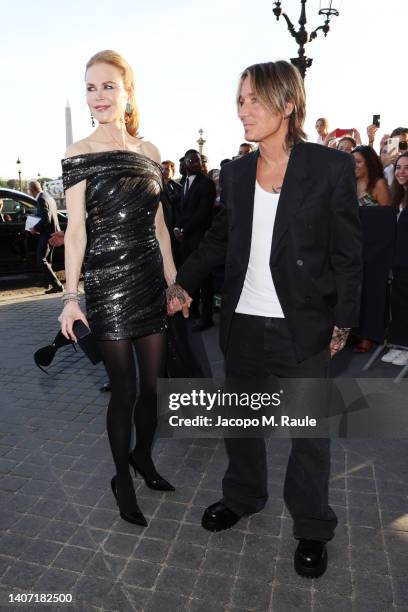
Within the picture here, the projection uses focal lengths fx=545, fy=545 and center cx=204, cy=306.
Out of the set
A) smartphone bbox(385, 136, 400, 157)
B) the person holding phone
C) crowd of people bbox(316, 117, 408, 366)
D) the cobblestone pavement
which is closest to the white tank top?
the cobblestone pavement

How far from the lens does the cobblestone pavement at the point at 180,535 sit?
238cm

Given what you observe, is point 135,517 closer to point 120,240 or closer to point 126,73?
point 120,240

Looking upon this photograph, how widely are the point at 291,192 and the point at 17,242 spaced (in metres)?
9.91

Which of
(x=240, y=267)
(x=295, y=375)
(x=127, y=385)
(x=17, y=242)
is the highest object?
(x=240, y=267)

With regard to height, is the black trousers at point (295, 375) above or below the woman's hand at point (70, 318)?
below

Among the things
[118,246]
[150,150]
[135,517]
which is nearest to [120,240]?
[118,246]

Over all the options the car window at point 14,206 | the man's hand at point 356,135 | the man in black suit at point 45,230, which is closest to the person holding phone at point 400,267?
the man's hand at point 356,135

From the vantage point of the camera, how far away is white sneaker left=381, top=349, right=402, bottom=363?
5535 millimetres

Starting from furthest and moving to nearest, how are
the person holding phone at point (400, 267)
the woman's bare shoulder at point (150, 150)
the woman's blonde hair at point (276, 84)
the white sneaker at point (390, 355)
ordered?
the white sneaker at point (390, 355) < the person holding phone at point (400, 267) < the woman's bare shoulder at point (150, 150) < the woman's blonde hair at point (276, 84)

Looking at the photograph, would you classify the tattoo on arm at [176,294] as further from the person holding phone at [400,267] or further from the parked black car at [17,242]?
the parked black car at [17,242]

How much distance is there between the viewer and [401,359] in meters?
5.48

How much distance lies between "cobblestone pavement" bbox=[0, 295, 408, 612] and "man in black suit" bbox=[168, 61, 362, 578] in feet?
0.63

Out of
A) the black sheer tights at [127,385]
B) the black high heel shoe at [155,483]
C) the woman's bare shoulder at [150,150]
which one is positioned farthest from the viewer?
the black high heel shoe at [155,483]

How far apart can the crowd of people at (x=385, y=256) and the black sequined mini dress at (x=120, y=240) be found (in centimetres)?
260
